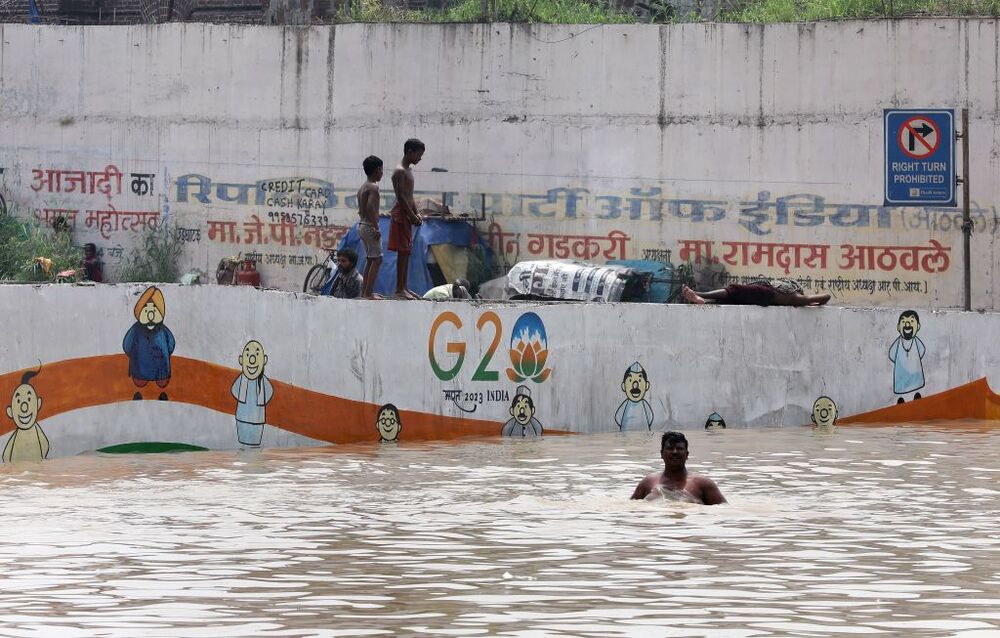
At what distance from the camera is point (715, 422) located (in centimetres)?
1630

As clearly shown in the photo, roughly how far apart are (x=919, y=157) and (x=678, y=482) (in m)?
12.3

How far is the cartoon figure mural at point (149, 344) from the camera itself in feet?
43.9

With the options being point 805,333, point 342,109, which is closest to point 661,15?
point 342,109

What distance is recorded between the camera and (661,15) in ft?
82.2

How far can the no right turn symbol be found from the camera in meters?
21.6

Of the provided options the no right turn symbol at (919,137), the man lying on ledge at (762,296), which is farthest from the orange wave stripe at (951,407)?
the no right turn symbol at (919,137)

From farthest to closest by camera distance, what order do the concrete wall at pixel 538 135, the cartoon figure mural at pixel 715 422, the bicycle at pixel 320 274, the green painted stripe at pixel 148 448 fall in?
the concrete wall at pixel 538 135, the bicycle at pixel 320 274, the cartoon figure mural at pixel 715 422, the green painted stripe at pixel 148 448

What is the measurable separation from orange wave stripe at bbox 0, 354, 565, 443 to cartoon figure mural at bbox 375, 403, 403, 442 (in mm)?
51

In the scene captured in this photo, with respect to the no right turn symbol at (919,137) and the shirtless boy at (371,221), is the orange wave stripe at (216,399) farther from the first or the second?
the no right turn symbol at (919,137)

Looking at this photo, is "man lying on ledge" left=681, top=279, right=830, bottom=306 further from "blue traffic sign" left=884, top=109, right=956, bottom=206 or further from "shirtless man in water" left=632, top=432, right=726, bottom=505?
"shirtless man in water" left=632, top=432, right=726, bottom=505

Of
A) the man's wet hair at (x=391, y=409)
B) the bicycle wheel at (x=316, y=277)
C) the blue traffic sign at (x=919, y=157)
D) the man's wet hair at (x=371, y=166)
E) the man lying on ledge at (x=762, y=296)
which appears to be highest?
the blue traffic sign at (x=919, y=157)

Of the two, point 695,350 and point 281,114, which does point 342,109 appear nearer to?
point 281,114

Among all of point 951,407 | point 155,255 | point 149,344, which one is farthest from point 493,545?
point 155,255

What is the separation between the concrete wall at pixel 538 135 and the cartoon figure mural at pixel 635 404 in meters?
6.69
